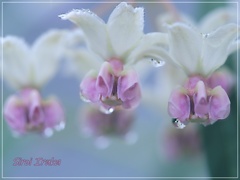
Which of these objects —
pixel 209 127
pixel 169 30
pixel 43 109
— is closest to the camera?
pixel 169 30

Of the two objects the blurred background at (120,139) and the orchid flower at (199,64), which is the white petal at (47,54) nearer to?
the blurred background at (120,139)

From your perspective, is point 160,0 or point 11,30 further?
point 11,30

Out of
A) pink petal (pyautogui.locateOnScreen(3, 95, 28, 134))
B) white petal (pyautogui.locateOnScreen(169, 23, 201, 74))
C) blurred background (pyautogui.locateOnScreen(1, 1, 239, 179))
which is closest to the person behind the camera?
white petal (pyautogui.locateOnScreen(169, 23, 201, 74))

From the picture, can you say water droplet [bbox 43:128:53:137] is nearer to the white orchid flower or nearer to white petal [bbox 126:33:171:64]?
the white orchid flower

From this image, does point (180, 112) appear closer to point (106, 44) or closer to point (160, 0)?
point (106, 44)

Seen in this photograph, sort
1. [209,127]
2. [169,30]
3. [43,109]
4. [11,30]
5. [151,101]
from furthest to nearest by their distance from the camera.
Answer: [11,30], [151,101], [209,127], [43,109], [169,30]

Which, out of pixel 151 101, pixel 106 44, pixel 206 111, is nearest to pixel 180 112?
pixel 206 111

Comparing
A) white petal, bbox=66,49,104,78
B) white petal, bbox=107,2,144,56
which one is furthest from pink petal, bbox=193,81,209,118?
white petal, bbox=66,49,104,78
